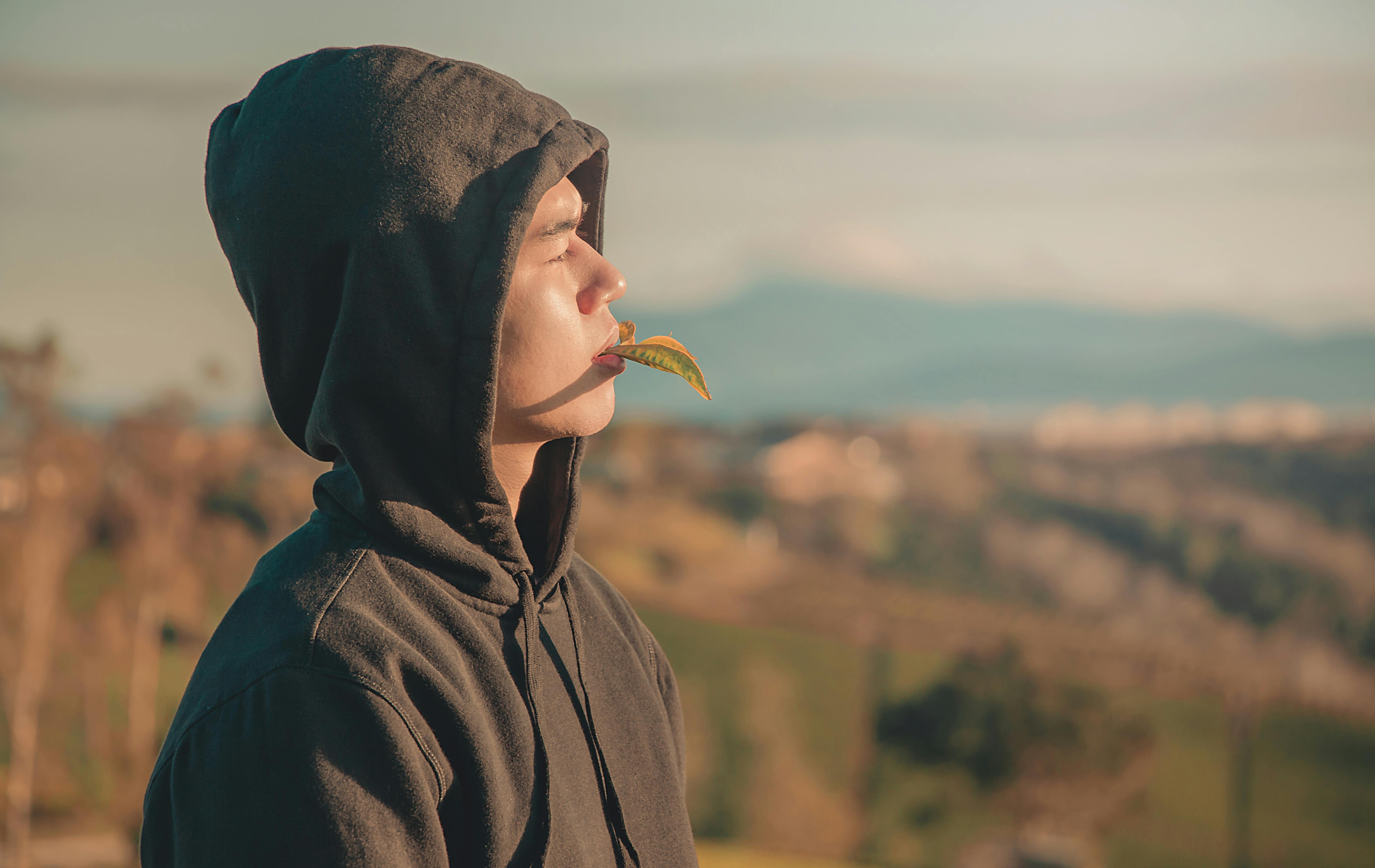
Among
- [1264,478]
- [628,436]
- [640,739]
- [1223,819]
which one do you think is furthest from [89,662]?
[1264,478]

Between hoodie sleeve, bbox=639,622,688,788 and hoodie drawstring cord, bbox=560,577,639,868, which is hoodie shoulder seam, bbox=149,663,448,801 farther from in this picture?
hoodie sleeve, bbox=639,622,688,788

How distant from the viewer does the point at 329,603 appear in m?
1.33

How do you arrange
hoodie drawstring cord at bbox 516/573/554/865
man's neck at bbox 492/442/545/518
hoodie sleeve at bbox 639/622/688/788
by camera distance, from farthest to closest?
hoodie sleeve at bbox 639/622/688/788
man's neck at bbox 492/442/545/518
hoodie drawstring cord at bbox 516/573/554/865

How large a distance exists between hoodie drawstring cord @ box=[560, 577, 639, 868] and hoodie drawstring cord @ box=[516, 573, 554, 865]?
115 millimetres

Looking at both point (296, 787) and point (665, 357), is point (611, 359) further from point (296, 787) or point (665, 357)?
point (296, 787)

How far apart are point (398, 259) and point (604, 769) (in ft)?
2.91

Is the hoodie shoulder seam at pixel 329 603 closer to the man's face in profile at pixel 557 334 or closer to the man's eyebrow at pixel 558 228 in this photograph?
the man's face in profile at pixel 557 334

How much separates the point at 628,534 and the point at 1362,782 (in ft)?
62.5

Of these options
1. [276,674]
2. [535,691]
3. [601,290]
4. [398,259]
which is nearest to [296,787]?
[276,674]

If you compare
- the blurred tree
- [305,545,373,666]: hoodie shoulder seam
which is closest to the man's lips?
[305,545,373,666]: hoodie shoulder seam

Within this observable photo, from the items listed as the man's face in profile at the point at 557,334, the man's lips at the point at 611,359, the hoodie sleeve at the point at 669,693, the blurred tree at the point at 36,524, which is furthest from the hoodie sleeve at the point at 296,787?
the blurred tree at the point at 36,524

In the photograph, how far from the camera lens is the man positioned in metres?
1.25

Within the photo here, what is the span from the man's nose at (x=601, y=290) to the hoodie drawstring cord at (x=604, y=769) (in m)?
0.57

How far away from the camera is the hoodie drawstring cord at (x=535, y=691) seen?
4.74ft
